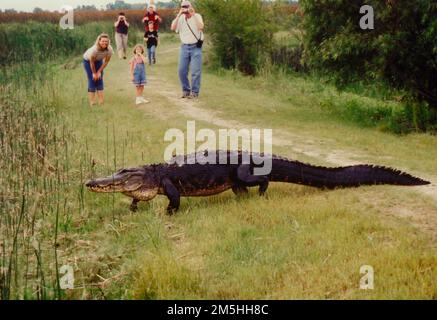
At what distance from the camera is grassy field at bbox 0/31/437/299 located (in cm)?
445

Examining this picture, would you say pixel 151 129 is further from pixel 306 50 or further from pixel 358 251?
pixel 358 251

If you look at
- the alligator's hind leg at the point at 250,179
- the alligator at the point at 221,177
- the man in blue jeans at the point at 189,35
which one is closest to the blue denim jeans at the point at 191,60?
the man in blue jeans at the point at 189,35

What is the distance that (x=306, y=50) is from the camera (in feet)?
42.7

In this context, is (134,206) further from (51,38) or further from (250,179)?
(51,38)

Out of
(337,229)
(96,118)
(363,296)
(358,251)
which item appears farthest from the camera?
(96,118)

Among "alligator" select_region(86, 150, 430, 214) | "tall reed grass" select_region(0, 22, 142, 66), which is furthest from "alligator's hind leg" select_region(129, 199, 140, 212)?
"tall reed grass" select_region(0, 22, 142, 66)

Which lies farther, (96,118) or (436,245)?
(96,118)

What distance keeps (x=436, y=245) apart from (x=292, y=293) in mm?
1509

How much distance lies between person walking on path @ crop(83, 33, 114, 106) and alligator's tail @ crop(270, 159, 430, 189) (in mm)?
6996

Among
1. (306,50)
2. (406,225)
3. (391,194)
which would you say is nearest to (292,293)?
(406,225)

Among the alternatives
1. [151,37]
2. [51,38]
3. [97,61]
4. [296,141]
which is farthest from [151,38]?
[296,141]

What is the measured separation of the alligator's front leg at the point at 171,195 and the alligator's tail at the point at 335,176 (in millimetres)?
1152

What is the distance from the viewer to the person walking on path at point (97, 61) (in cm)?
1254

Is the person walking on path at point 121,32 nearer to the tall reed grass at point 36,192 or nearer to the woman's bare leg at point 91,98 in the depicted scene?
the woman's bare leg at point 91,98
